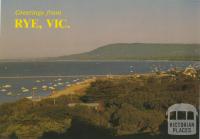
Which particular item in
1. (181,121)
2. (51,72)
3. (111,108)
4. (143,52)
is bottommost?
(181,121)

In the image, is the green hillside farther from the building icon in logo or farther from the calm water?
the building icon in logo

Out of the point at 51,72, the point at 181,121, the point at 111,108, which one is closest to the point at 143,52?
the point at 111,108

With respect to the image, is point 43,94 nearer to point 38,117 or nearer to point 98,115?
point 38,117

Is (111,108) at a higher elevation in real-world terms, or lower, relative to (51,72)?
lower

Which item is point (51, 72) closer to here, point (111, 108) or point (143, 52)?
point (111, 108)

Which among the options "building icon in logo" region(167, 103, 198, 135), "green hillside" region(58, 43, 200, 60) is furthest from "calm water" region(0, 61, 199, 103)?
"building icon in logo" region(167, 103, 198, 135)

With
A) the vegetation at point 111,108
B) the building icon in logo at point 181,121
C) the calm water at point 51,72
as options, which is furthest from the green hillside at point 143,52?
the building icon in logo at point 181,121

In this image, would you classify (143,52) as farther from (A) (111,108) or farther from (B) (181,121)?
(B) (181,121)
